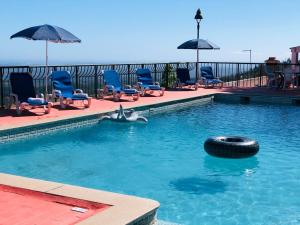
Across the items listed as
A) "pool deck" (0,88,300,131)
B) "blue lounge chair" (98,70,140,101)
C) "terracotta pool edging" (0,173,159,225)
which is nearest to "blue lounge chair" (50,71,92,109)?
"pool deck" (0,88,300,131)

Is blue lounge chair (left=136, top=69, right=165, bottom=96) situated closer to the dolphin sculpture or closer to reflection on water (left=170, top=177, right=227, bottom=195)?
the dolphin sculpture

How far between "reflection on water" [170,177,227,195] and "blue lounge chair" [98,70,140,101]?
21.8ft

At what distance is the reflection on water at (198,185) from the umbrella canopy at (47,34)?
5.46 metres

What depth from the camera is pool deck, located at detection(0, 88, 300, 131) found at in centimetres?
907

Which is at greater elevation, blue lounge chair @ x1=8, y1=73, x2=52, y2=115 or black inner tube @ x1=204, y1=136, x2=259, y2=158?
blue lounge chair @ x1=8, y1=73, x2=52, y2=115

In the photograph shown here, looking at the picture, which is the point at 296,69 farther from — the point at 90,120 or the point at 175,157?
the point at 175,157

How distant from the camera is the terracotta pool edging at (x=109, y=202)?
3777mm

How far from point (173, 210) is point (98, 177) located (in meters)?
1.56

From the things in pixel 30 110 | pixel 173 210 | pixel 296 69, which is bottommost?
pixel 173 210

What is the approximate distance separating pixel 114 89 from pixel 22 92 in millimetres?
3344

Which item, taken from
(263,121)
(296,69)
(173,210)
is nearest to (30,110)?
(263,121)

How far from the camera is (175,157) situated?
7.48m

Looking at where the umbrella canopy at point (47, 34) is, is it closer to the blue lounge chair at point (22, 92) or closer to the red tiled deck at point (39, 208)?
the blue lounge chair at point (22, 92)

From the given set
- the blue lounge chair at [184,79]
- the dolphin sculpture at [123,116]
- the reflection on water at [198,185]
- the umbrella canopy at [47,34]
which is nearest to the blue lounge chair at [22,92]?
the umbrella canopy at [47,34]
